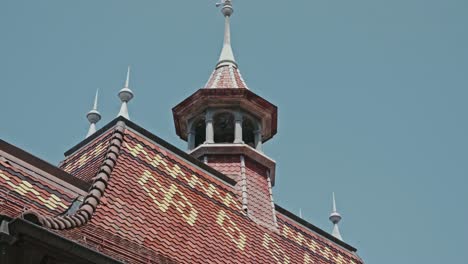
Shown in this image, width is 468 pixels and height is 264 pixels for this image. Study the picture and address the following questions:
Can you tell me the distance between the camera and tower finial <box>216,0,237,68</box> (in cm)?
2541

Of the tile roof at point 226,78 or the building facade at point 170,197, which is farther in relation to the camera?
the tile roof at point 226,78

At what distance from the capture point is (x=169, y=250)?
14.8 meters

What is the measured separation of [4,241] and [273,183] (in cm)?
1212

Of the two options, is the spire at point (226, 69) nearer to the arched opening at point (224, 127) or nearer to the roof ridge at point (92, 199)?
the arched opening at point (224, 127)

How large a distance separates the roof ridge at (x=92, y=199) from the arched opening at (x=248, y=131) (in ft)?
19.1

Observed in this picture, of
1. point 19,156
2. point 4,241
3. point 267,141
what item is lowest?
point 4,241

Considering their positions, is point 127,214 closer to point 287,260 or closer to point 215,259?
point 215,259

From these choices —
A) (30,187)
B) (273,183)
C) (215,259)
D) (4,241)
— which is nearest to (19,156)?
(30,187)

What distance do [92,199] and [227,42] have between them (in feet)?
39.6

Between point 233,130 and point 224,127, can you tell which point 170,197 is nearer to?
point 233,130

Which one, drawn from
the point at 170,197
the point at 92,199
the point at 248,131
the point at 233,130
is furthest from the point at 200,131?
the point at 92,199

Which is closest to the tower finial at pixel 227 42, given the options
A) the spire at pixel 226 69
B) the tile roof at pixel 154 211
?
the spire at pixel 226 69

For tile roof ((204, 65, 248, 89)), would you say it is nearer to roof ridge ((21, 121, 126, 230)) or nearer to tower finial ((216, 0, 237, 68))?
tower finial ((216, 0, 237, 68))

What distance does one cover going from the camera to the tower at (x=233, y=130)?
21.7 metres
